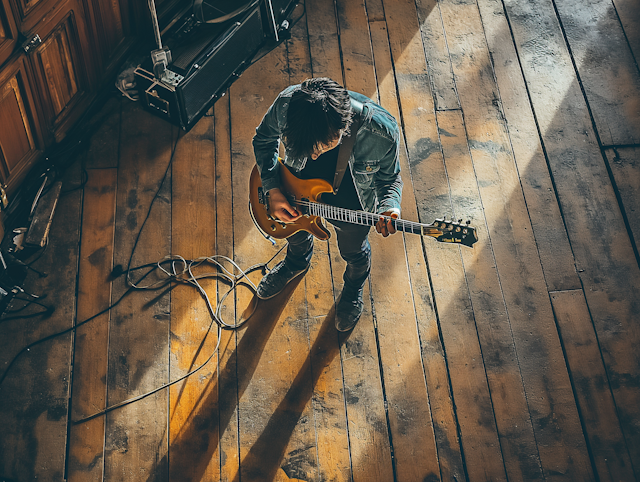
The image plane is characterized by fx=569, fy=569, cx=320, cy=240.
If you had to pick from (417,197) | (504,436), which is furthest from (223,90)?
(504,436)

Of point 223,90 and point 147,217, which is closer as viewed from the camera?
point 147,217

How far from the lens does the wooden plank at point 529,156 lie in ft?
9.10

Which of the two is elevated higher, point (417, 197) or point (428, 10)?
point (428, 10)

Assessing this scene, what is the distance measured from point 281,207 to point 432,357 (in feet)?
3.41

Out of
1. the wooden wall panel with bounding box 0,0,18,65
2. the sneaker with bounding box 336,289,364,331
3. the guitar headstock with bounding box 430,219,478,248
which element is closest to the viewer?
the guitar headstock with bounding box 430,219,478,248

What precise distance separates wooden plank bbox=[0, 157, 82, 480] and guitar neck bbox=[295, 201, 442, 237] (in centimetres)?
129

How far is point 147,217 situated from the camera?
9.27ft

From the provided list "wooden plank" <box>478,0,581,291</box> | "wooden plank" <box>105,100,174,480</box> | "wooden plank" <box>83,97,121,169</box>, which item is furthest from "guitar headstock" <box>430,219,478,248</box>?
"wooden plank" <box>83,97,121,169</box>

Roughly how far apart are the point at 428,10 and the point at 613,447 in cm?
265

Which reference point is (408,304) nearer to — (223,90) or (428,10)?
(223,90)

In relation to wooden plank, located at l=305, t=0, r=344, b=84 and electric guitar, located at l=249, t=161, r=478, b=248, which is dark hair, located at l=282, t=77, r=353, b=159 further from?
wooden plank, located at l=305, t=0, r=344, b=84

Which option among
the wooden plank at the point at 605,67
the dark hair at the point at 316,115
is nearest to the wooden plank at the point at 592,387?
the wooden plank at the point at 605,67

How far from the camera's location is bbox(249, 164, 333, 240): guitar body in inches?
79.8

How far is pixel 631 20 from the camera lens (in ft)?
11.6
